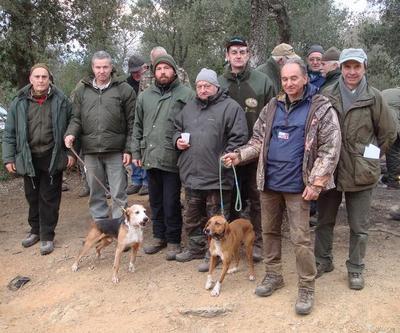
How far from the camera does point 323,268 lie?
517cm

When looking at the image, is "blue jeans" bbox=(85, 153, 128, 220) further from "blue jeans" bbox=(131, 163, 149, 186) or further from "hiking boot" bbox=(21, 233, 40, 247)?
"blue jeans" bbox=(131, 163, 149, 186)

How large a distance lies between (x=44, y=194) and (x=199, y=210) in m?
2.27

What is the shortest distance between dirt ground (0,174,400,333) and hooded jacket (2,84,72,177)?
1249 millimetres

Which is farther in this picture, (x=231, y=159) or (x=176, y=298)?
(x=176, y=298)

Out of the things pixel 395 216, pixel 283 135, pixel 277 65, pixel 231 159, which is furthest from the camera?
pixel 395 216

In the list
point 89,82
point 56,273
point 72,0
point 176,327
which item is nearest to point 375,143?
point 176,327

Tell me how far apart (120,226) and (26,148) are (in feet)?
5.38

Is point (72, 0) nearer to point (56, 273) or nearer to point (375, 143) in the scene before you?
point (56, 273)

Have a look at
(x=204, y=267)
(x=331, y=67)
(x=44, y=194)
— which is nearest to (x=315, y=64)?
(x=331, y=67)

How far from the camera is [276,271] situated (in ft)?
16.0

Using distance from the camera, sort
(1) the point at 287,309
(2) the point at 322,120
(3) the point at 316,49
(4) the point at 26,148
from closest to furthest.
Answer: (2) the point at 322,120 → (1) the point at 287,309 → (4) the point at 26,148 → (3) the point at 316,49

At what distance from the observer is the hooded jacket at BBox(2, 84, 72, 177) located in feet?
20.3

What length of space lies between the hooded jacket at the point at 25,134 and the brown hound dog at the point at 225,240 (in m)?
2.46

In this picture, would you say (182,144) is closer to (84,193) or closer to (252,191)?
(252,191)
